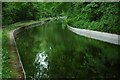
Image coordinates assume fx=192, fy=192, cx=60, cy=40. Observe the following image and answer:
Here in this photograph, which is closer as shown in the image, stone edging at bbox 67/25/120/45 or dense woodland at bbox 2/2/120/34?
stone edging at bbox 67/25/120/45

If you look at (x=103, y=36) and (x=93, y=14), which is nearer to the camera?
(x=103, y=36)

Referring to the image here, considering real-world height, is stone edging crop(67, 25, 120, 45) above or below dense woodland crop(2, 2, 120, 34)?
below

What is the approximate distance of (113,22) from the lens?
18.4 m

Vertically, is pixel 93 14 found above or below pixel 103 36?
above

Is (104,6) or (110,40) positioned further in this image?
(104,6)

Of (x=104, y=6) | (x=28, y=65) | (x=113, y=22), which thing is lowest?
(x=28, y=65)

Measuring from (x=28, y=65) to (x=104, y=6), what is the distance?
15.5 meters

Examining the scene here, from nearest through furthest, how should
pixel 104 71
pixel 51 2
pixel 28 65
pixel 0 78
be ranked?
pixel 0 78, pixel 104 71, pixel 28 65, pixel 51 2

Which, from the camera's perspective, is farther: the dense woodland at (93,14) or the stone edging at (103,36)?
the dense woodland at (93,14)

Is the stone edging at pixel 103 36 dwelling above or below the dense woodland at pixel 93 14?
below

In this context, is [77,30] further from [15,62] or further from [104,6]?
[15,62]

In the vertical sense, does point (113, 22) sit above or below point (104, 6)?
below

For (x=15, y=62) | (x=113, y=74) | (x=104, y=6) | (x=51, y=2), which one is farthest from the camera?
(x=51, y=2)

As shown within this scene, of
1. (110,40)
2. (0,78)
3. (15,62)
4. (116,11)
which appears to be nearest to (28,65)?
(15,62)
